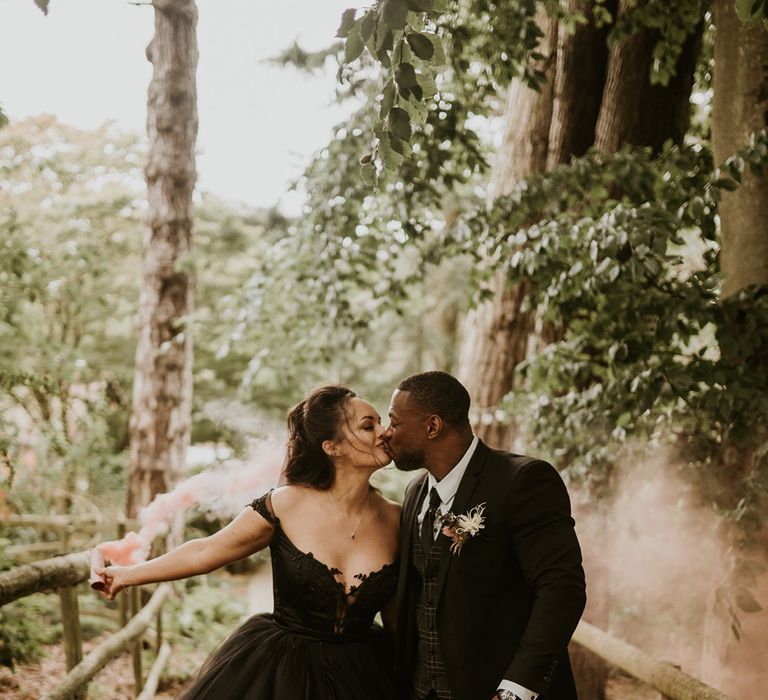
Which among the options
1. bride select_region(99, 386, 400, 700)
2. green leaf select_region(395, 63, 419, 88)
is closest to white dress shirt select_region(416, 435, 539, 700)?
bride select_region(99, 386, 400, 700)

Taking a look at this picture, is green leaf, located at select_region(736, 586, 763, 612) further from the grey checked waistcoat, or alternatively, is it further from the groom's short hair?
the groom's short hair

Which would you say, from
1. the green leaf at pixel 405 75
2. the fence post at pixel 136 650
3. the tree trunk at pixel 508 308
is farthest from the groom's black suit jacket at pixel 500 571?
the tree trunk at pixel 508 308

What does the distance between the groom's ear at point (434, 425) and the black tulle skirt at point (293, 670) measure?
0.97 m

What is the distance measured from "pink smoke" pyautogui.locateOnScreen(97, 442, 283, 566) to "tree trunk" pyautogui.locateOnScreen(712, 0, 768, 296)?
2.55m

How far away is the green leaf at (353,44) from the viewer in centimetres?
226

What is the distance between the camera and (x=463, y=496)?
287cm

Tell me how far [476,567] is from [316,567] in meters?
0.72

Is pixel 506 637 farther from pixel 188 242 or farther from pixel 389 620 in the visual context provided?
pixel 188 242

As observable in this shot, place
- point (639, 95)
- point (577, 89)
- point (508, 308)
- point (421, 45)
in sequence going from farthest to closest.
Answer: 1. point (508, 308)
2. point (577, 89)
3. point (639, 95)
4. point (421, 45)

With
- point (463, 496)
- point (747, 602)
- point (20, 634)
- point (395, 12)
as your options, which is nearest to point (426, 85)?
point (395, 12)

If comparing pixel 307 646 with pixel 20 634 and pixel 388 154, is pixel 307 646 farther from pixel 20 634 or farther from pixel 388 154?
pixel 20 634

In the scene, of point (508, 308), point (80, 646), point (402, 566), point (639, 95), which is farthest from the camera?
point (508, 308)

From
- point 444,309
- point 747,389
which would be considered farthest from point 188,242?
point 444,309

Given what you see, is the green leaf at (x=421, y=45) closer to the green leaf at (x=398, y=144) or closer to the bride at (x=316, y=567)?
the green leaf at (x=398, y=144)
